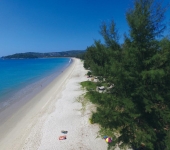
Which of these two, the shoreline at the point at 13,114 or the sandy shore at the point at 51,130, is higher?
the sandy shore at the point at 51,130

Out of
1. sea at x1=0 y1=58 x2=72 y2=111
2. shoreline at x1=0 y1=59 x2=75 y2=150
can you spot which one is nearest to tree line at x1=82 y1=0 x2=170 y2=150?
shoreline at x1=0 y1=59 x2=75 y2=150

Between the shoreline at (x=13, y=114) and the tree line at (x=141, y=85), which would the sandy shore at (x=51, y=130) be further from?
the tree line at (x=141, y=85)

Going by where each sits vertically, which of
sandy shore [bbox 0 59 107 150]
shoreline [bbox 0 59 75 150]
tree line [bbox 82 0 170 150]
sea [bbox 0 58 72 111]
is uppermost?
tree line [bbox 82 0 170 150]

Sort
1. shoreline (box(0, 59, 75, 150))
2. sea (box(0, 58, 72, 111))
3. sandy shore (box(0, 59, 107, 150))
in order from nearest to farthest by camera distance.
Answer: sandy shore (box(0, 59, 107, 150)) → shoreline (box(0, 59, 75, 150)) → sea (box(0, 58, 72, 111))

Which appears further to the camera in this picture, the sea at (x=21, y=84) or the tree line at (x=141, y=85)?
the sea at (x=21, y=84)

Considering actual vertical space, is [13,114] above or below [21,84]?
above

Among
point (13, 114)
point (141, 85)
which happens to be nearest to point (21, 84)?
point (13, 114)

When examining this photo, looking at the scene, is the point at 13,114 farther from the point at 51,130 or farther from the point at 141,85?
the point at 141,85

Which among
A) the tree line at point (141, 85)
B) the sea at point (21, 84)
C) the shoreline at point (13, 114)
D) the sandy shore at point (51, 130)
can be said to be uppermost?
the tree line at point (141, 85)

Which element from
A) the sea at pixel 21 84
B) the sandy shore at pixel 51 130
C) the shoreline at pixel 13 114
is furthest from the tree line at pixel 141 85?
the sea at pixel 21 84

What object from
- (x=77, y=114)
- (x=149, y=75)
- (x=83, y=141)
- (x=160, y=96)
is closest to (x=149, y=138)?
(x=160, y=96)

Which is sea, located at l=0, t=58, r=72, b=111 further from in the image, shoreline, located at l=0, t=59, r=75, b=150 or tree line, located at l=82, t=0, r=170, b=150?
tree line, located at l=82, t=0, r=170, b=150
